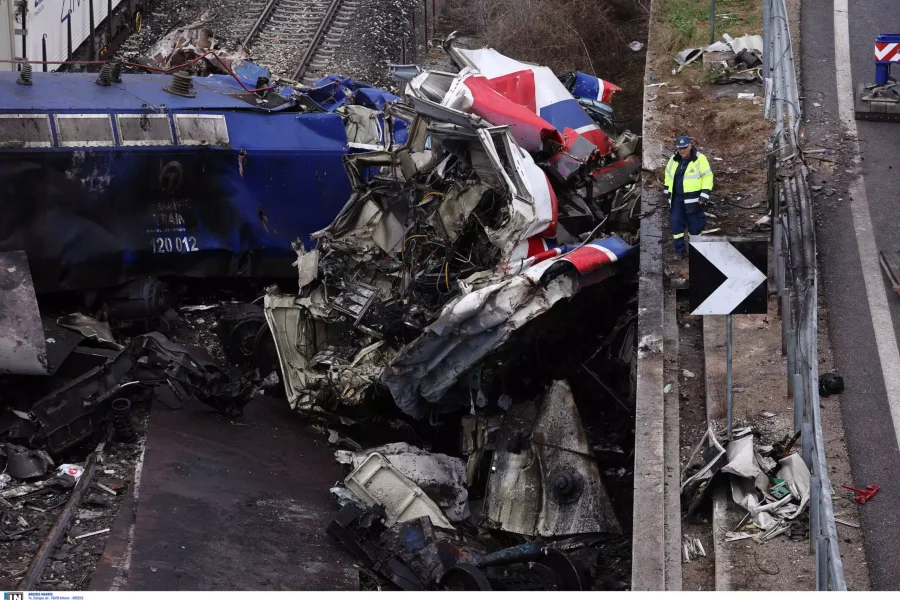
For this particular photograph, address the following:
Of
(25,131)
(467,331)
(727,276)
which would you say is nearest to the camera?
(727,276)

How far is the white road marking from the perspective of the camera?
23.7ft

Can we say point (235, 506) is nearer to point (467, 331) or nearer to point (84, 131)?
point (467, 331)

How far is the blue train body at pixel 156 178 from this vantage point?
10062 millimetres

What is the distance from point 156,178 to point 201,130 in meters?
0.66

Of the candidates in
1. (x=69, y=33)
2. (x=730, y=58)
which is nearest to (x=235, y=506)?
(x=730, y=58)

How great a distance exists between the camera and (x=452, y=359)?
347 inches

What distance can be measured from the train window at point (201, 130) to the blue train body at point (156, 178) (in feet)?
0.04

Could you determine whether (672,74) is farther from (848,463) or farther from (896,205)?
(848,463)

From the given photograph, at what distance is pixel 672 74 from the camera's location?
12.5 metres

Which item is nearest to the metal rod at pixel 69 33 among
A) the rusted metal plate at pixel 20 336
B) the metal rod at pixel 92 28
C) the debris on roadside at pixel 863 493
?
the metal rod at pixel 92 28

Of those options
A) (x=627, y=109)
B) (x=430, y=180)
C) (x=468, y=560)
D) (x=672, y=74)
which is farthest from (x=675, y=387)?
(x=627, y=109)

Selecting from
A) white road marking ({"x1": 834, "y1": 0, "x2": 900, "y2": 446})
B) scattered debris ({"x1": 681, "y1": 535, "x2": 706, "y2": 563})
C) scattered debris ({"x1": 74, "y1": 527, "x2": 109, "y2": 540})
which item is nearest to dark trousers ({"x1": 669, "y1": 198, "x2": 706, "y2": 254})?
white road marking ({"x1": 834, "y1": 0, "x2": 900, "y2": 446})

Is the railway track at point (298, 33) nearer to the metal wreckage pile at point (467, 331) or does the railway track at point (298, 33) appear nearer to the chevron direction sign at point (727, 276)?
the metal wreckage pile at point (467, 331)

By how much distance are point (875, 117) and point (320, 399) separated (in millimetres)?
6182
